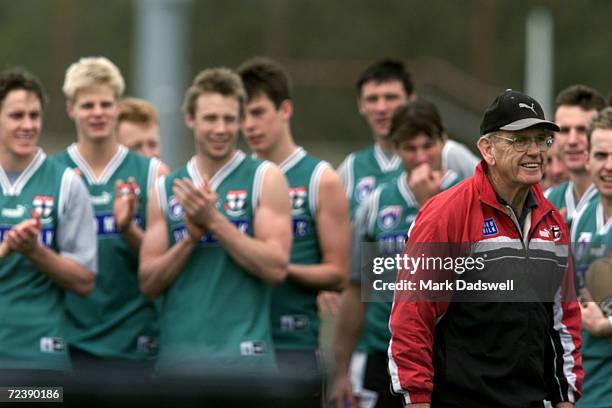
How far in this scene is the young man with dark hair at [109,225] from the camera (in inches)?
243

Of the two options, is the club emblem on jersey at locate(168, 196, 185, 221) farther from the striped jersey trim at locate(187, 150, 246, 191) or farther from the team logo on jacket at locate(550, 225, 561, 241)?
the team logo on jacket at locate(550, 225, 561, 241)

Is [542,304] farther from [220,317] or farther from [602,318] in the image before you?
[220,317]

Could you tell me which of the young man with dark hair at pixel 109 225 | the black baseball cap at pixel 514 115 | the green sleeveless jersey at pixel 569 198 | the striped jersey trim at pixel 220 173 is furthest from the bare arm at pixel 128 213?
the black baseball cap at pixel 514 115

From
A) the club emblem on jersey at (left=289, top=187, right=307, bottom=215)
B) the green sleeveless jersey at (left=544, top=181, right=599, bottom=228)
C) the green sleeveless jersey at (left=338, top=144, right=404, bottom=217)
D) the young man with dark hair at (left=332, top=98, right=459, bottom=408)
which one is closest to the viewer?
the green sleeveless jersey at (left=544, top=181, right=599, bottom=228)

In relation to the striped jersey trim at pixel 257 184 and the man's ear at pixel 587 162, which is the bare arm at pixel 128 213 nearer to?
the striped jersey trim at pixel 257 184

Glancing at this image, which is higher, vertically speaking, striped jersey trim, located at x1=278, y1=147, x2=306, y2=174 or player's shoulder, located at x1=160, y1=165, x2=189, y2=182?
striped jersey trim, located at x1=278, y1=147, x2=306, y2=174

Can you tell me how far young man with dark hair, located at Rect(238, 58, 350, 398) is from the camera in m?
6.24

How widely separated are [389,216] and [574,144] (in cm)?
109

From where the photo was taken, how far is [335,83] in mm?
19766

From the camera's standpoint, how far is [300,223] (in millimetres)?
6316

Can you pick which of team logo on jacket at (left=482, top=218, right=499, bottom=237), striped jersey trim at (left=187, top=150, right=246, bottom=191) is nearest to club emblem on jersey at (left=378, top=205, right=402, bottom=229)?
striped jersey trim at (left=187, top=150, right=246, bottom=191)

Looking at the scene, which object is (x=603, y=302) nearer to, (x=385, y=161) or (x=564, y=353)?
(x=564, y=353)

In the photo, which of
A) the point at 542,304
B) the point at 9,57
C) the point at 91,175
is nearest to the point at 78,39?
the point at 9,57

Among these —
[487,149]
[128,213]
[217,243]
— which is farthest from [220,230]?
[487,149]
